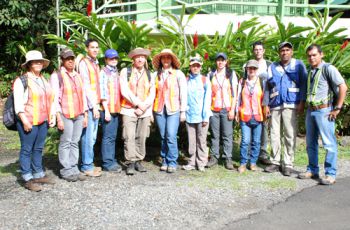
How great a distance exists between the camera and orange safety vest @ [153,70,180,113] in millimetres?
6078

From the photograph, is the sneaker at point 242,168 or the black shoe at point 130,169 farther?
the sneaker at point 242,168

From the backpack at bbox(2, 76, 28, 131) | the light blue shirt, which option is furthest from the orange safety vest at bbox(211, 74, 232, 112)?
the backpack at bbox(2, 76, 28, 131)

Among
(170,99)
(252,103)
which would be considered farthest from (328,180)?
(170,99)

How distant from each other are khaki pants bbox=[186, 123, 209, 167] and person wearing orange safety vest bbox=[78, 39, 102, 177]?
1404mm

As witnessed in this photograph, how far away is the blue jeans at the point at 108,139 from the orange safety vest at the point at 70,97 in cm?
50

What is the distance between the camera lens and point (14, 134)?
951cm

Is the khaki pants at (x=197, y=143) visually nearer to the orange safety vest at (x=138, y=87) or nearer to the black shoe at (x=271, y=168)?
the orange safety vest at (x=138, y=87)

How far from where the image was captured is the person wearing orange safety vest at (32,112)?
514 cm

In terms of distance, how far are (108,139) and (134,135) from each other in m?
0.39

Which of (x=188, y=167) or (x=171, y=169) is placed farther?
(x=188, y=167)

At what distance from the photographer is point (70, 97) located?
18.2ft

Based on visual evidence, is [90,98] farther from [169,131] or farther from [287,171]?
[287,171]

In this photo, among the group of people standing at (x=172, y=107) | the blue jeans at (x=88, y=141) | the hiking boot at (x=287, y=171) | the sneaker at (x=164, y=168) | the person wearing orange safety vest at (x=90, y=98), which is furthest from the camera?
the sneaker at (x=164, y=168)

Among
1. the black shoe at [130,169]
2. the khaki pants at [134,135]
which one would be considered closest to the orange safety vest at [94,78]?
the khaki pants at [134,135]
